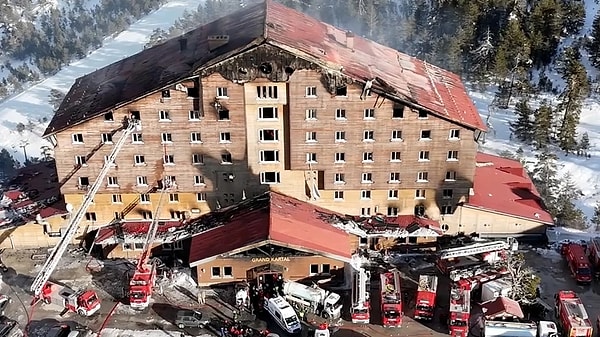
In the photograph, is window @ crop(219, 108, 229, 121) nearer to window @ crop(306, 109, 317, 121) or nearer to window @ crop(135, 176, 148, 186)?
window @ crop(306, 109, 317, 121)

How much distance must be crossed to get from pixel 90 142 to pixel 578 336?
3650cm

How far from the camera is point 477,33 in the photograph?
93688 mm

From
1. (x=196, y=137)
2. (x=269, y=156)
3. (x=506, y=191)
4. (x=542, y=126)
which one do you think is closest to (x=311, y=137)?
(x=269, y=156)

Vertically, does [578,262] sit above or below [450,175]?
below

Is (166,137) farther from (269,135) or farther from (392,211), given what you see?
(392,211)

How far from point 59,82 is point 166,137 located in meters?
87.8

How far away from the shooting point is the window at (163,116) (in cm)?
4888

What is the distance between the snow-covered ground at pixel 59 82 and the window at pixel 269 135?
181 feet

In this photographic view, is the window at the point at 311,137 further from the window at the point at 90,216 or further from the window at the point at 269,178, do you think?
the window at the point at 90,216

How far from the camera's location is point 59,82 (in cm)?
12825

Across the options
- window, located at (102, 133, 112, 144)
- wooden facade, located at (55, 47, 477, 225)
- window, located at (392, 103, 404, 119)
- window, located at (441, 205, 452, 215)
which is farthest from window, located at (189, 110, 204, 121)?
window, located at (441, 205, 452, 215)

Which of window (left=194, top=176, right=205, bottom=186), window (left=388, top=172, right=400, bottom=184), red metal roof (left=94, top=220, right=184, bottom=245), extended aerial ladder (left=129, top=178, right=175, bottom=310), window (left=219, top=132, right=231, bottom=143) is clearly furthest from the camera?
red metal roof (left=94, top=220, right=184, bottom=245)

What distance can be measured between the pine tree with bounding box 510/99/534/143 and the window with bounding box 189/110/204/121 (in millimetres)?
43293

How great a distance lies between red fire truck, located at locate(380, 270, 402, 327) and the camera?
43625 millimetres
